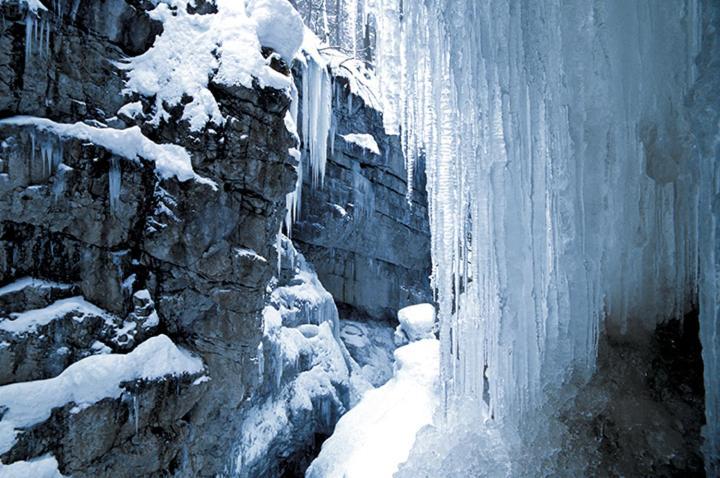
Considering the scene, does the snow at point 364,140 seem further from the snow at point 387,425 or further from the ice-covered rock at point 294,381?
the snow at point 387,425

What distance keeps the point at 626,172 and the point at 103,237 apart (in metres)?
7.24

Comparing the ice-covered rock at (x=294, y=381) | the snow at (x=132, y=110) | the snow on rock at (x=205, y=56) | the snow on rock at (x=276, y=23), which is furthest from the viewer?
the ice-covered rock at (x=294, y=381)

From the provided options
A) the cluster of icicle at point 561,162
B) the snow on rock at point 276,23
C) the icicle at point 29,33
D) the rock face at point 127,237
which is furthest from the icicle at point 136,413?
the snow on rock at point 276,23

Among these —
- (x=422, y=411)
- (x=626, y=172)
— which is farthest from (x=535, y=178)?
(x=422, y=411)

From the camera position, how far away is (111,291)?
641 centimetres

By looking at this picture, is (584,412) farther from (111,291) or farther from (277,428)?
(277,428)

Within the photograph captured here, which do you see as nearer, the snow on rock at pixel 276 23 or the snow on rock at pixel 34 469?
the snow on rock at pixel 34 469

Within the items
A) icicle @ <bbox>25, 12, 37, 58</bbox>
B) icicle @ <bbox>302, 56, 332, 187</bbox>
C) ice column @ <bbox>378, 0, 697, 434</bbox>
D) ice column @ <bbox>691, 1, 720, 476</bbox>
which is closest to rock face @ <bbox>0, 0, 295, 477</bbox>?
icicle @ <bbox>25, 12, 37, 58</bbox>

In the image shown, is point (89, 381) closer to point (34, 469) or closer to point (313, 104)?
point (34, 469)

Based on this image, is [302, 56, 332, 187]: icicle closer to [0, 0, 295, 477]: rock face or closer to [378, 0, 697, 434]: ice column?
[0, 0, 295, 477]: rock face

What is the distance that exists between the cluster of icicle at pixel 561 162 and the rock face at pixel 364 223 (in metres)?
11.5

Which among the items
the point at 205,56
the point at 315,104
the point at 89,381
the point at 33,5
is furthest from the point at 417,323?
the point at 33,5

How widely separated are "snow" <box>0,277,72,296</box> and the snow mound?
8963 millimetres

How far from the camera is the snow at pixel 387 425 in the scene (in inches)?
228
